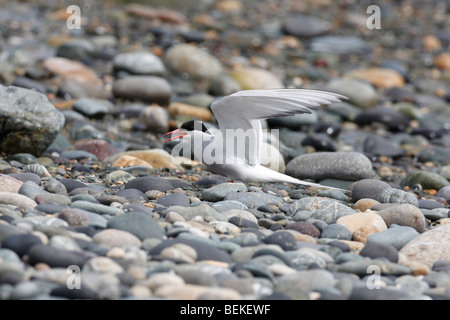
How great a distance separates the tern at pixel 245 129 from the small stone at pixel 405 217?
2.71ft

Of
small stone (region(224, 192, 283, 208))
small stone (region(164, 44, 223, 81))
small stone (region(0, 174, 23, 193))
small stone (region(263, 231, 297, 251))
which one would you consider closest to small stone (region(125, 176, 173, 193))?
small stone (region(224, 192, 283, 208))

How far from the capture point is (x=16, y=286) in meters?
2.98

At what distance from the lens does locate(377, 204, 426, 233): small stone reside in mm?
4562

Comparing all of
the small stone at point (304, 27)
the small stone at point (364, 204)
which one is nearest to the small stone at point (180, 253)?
the small stone at point (364, 204)

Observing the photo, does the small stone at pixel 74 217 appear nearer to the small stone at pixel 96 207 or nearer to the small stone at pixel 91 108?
the small stone at pixel 96 207

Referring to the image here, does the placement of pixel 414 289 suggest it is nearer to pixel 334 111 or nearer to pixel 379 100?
pixel 334 111

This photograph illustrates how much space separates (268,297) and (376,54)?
1133 centimetres

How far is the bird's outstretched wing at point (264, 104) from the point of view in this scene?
468 cm

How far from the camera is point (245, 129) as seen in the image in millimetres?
5152

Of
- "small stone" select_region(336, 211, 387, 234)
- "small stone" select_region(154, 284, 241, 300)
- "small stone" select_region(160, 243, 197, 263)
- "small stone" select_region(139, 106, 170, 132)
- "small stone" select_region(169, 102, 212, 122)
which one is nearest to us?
"small stone" select_region(154, 284, 241, 300)

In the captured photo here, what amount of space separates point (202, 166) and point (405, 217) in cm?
266

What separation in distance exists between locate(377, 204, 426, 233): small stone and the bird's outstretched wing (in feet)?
3.17

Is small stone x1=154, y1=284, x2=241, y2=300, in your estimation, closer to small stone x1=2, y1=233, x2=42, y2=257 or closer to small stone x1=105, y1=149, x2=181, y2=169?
small stone x1=2, y1=233, x2=42, y2=257
